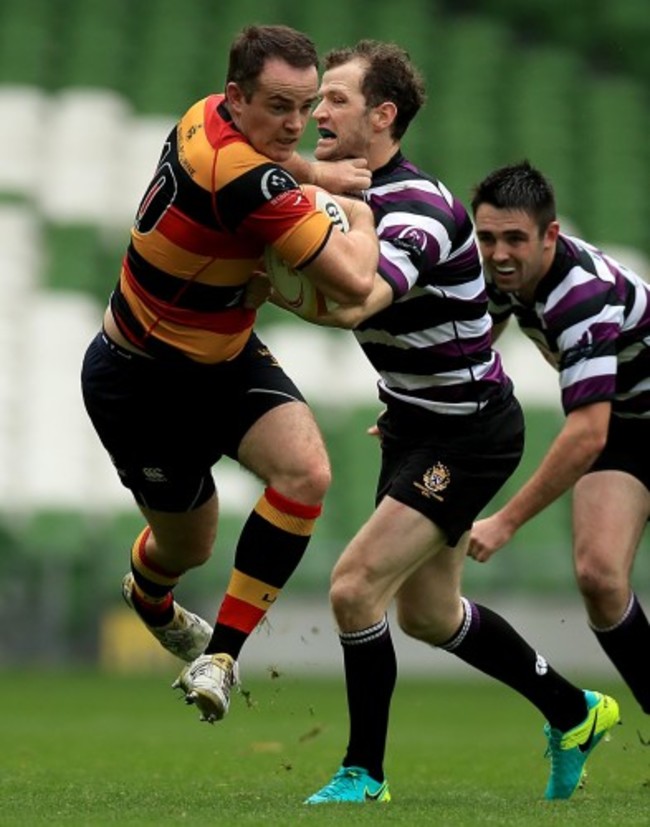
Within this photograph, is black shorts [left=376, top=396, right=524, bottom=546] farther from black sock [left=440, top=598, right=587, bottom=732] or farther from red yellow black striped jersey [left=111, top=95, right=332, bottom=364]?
red yellow black striped jersey [left=111, top=95, right=332, bottom=364]

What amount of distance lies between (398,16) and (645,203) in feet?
11.0

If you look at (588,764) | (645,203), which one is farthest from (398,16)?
(588,764)

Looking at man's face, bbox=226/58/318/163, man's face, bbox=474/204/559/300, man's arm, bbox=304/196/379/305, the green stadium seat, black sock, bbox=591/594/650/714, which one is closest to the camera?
man's arm, bbox=304/196/379/305

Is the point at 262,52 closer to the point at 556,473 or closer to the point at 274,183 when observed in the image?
the point at 274,183

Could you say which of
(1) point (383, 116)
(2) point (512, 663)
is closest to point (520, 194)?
(1) point (383, 116)

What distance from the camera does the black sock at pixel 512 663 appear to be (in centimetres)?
749

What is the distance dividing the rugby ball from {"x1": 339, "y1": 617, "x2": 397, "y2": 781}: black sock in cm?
116

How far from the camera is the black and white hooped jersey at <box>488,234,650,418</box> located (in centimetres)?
737

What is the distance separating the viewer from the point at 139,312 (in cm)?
700

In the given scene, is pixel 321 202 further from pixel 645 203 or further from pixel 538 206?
pixel 645 203

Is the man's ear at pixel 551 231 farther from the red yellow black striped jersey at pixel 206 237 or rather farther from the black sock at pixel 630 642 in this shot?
the black sock at pixel 630 642

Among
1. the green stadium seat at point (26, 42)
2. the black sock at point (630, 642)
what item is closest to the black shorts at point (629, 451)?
the black sock at point (630, 642)

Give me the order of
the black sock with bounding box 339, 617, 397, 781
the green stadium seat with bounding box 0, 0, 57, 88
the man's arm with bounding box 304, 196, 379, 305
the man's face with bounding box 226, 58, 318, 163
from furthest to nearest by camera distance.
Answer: the green stadium seat with bounding box 0, 0, 57, 88, the black sock with bounding box 339, 617, 397, 781, the man's face with bounding box 226, 58, 318, 163, the man's arm with bounding box 304, 196, 379, 305

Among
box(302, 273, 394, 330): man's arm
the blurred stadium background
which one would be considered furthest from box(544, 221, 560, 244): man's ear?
the blurred stadium background
